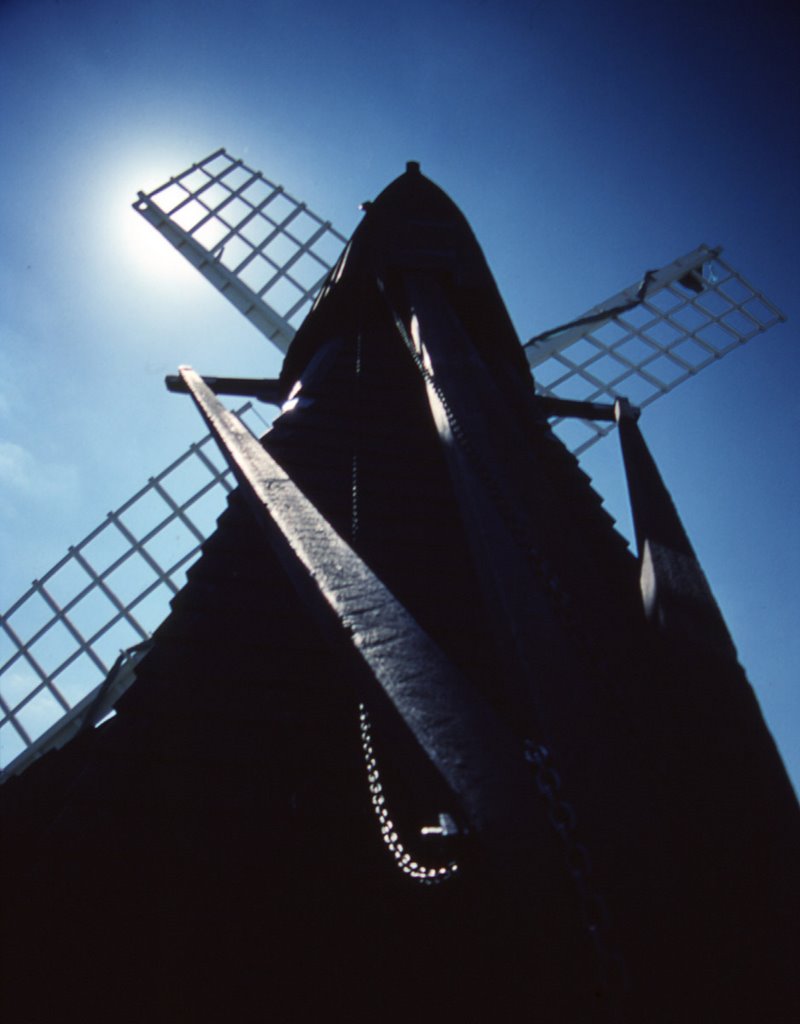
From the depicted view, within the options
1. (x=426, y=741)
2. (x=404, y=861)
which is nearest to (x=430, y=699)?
(x=426, y=741)

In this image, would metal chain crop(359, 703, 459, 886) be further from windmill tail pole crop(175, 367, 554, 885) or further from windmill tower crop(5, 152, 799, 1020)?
windmill tail pole crop(175, 367, 554, 885)

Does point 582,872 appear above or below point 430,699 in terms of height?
below

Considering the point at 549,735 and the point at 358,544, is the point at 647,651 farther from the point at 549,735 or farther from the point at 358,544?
the point at 358,544

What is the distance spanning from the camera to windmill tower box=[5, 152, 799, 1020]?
0.62 metres

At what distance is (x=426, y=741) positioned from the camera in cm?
68

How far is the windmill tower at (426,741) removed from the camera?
2.05 ft

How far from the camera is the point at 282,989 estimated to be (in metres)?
1.64

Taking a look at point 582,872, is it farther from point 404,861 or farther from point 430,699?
point 404,861

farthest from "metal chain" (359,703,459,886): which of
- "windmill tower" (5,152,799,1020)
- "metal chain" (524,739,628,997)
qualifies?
"metal chain" (524,739,628,997)

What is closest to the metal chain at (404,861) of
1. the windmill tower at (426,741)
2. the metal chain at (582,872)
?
the windmill tower at (426,741)

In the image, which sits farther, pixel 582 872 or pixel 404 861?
pixel 404 861

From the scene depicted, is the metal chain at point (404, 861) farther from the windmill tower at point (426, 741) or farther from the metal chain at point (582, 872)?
the metal chain at point (582, 872)

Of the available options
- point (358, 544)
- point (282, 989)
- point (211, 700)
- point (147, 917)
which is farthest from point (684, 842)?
point (358, 544)

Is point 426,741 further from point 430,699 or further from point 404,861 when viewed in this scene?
point 404,861
